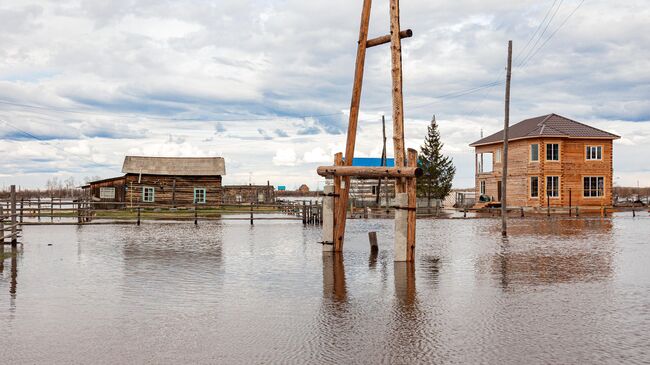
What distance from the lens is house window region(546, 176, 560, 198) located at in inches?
2087

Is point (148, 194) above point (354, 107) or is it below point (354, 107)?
below

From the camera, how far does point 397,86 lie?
19203 mm

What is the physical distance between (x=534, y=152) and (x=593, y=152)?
17.8 ft

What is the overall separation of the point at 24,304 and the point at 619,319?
10.3 metres

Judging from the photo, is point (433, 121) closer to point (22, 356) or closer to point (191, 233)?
point (191, 233)

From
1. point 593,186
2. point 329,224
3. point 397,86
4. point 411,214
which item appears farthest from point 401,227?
point 593,186

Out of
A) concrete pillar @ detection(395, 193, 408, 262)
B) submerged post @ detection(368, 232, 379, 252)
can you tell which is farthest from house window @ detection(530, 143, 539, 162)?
concrete pillar @ detection(395, 193, 408, 262)

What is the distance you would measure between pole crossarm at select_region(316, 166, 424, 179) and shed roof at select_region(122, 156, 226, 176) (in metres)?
40.8

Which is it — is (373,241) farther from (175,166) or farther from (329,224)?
(175,166)

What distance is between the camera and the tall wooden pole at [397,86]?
62.3 feet

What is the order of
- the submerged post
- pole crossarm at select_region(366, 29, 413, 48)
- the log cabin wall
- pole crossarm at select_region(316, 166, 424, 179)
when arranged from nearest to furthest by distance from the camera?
pole crossarm at select_region(316, 166, 424, 179)
pole crossarm at select_region(366, 29, 413, 48)
the submerged post
the log cabin wall

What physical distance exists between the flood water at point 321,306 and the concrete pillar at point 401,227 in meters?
0.66

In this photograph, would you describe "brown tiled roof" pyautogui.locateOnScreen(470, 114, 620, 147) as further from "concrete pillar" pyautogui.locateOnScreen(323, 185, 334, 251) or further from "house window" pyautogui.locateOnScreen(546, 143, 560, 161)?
"concrete pillar" pyautogui.locateOnScreen(323, 185, 334, 251)

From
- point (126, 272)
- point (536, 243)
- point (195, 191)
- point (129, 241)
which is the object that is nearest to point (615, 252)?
point (536, 243)
